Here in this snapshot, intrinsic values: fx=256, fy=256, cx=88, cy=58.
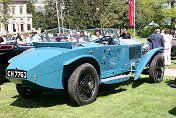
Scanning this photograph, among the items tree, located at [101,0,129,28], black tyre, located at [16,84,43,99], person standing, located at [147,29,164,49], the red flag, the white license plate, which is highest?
tree, located at [101,0,129,28]

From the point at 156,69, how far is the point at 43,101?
3762 mm

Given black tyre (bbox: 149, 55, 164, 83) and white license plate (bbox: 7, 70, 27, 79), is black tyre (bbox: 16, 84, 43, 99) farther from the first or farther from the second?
black tyre (bbox: 149, 55, 164, 83)

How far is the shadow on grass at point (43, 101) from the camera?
5672 millimetres

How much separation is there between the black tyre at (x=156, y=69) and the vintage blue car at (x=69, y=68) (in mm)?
1144

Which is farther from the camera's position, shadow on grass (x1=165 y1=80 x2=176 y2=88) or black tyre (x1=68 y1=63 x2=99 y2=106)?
shadow on grass (x1=165 y1=80 x2=176 y2=88)

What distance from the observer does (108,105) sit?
5484mm

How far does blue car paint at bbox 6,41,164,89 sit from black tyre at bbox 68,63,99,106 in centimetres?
23

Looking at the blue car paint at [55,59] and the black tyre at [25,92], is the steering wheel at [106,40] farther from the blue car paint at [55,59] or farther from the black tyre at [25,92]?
the black tyre at [25,92]

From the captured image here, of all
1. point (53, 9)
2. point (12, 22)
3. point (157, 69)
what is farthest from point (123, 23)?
point (157, 69)

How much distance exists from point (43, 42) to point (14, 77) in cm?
120

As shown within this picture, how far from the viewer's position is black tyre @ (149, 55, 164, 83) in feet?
25.1

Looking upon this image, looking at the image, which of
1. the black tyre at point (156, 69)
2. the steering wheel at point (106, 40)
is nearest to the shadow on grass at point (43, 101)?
the steering wheel at point (106, 40)

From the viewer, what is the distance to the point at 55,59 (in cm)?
502

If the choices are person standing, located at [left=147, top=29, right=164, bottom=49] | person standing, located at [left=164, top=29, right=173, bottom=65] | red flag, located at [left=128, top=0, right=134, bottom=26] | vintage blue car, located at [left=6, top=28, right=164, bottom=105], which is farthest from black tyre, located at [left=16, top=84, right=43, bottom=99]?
red flag, located at [left=128, top=0, right=134, bottom=26]
